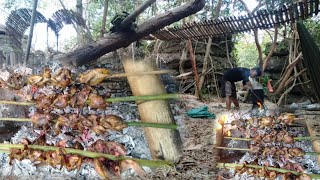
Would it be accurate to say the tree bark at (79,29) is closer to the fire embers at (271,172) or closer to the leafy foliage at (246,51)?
the fire embers at (271,172)

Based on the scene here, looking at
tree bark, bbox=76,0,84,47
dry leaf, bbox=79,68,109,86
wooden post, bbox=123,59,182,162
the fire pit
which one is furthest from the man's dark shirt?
dry leaf, bbox=79,68,109,86

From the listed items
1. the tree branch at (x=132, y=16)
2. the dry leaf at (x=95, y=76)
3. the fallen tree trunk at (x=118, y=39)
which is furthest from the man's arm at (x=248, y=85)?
the dry leaf at (x=95, y=76)

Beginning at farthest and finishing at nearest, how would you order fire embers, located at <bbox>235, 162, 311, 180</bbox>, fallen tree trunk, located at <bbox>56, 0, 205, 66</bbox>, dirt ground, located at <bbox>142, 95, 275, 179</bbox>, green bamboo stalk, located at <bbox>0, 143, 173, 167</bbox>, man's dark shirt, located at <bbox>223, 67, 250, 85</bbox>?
man's dark shirt, located at <bbox>223, 67, 250, 85</bbox> → fallen tree trunk, located at <bbox>56, 0, 205, 66</bbox> → dirt ground, located at <bbox>142, 95, 275, 179</bbox> → fire embers, located at <bbox>235, 162, 311, 180</bbox> → green bamboo stalk, located at <bbox>0, 143, 173, 167</bbox>

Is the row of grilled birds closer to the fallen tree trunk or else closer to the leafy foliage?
the fallen tree trunk

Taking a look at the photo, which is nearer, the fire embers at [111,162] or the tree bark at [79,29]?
the fire embers at [111,162]

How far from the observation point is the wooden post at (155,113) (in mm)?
460

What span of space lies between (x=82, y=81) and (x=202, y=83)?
1.58 metres

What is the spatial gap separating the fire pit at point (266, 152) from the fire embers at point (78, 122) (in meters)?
0.28

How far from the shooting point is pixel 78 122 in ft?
0.92

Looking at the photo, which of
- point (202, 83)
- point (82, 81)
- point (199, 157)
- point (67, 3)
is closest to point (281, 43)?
point (202, 83)

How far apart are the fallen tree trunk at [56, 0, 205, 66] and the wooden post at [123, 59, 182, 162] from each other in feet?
1.21

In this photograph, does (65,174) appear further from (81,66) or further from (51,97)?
(51,97)

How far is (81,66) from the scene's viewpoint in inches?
34.7

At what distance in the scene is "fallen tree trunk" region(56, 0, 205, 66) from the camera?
92 centimetres
